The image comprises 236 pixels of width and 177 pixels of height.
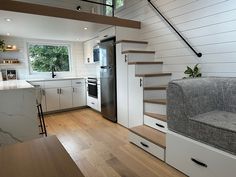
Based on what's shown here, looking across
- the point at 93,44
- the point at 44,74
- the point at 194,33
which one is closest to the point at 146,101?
the point at 194,33

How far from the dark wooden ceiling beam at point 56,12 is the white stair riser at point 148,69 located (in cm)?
100

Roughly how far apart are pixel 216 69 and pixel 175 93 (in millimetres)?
913

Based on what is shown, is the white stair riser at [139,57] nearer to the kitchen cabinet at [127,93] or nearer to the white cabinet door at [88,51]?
the kitchen cabinet at [127,93]

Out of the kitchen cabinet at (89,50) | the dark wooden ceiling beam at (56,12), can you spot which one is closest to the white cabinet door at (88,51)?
the kitchen cabinet at (89,50)

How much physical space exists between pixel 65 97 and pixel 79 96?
1.29ft

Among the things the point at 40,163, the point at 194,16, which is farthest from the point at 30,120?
the point at 194,16

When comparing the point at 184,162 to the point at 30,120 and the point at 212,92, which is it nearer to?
the point at 212,92

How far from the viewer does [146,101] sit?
263cm

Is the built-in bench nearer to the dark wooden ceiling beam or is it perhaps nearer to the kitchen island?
the kitchen island

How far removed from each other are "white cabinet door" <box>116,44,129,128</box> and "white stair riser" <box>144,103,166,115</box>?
53 cm

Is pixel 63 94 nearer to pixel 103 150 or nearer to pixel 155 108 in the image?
pixel 103 150

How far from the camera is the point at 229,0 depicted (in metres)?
2.07

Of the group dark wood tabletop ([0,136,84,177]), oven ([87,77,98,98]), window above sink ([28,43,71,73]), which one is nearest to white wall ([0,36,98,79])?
window above sink ([28,43,71,73])

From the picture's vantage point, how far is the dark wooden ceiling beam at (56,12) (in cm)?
233
